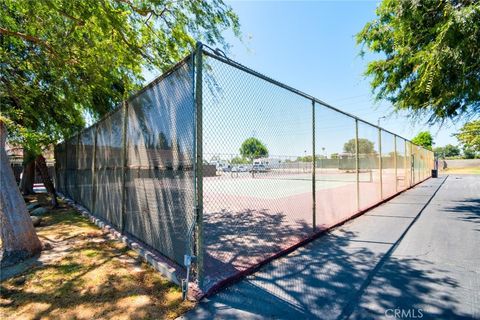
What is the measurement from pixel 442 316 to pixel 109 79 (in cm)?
782

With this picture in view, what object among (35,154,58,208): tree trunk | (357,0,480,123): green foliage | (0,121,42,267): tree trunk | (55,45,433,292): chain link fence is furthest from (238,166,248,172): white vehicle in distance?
(35,154,58,208): tree trunk

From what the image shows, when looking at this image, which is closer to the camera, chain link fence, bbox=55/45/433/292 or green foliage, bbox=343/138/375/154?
chain link fence, bbox=55/45/433/292

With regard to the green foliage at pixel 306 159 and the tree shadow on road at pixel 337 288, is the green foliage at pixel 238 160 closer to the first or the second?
the tree shadow on road at pixel 337 288

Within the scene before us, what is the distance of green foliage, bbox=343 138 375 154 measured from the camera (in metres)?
7.35

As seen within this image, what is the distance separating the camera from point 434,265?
3.51 metres

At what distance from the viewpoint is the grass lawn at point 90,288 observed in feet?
8.43

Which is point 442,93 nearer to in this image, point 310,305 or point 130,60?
point 310,305

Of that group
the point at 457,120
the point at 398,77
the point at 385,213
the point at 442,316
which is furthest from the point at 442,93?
the point at 442,316

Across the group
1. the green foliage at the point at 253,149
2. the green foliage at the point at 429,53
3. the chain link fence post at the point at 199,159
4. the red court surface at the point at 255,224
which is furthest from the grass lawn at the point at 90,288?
the green foliage at the point at 429,53

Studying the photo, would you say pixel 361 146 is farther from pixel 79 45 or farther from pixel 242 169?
pixel 79 45

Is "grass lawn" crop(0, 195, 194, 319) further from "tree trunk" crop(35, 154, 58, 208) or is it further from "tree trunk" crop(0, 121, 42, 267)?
"tree trunk" crop(35, 154, 58, 208)

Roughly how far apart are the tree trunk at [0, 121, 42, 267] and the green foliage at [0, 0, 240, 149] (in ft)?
3.26

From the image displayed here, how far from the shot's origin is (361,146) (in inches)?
316

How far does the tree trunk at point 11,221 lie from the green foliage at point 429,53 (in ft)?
25.2
